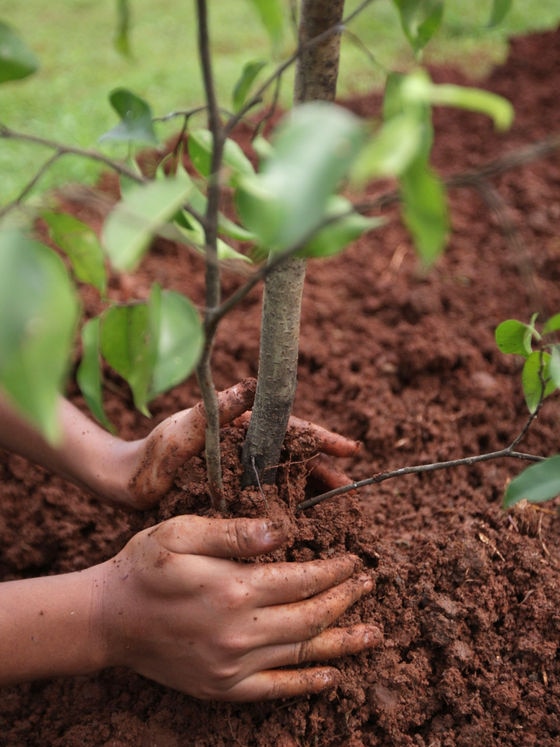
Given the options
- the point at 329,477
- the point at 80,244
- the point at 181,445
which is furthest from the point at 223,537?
the point at 80,244

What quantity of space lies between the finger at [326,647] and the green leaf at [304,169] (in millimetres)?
686

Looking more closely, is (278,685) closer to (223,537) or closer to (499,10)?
(223,537)

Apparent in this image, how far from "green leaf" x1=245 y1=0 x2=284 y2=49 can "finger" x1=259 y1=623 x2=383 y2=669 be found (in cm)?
75

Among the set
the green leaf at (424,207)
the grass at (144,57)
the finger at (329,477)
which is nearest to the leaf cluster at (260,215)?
the green leaf at (424,207)

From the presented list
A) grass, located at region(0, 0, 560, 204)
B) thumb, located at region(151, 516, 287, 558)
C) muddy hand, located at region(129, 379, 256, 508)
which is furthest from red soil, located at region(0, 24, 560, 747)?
grass, located at region(0, 0, 560, 204)

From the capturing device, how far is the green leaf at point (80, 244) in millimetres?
682

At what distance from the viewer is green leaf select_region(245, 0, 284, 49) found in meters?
0.63

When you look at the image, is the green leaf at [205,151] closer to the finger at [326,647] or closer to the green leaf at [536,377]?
the green leaf at [536,377]

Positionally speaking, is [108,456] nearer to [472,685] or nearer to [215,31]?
[472,685]

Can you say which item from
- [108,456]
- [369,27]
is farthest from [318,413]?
[369,27]

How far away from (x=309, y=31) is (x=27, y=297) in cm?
60

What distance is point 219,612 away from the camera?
0.95 m

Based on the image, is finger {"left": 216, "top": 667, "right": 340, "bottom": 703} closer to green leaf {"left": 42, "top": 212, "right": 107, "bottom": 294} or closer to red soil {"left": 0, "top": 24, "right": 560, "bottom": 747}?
red soil {"left": 0, "top": 24, "right": 560, "bottom": 747}

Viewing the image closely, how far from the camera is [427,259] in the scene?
49cm
